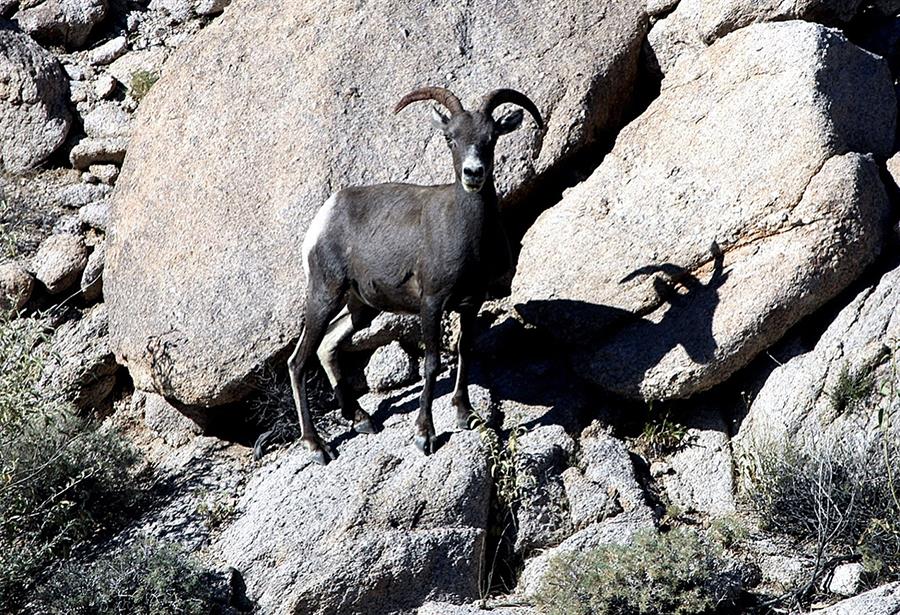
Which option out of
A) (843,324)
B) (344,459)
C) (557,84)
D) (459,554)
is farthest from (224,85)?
(843,324)

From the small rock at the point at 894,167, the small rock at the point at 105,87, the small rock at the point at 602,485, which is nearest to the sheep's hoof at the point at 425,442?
the small rock at the point at 602,485

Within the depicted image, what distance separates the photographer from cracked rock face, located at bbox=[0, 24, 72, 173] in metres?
11.9

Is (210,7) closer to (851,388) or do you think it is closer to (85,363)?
(85,363)

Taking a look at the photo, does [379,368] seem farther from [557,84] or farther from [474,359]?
[557,84]

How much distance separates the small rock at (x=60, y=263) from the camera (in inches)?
419

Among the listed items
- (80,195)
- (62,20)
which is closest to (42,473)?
(80,195)

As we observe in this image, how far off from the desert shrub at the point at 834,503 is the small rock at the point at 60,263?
5.92 meters

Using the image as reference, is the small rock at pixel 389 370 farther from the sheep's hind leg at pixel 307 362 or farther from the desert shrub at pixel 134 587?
the desert shrub at pixel 134 587

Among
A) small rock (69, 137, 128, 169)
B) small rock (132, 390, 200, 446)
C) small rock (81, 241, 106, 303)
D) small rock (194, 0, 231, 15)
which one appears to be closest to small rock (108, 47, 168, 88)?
small rock (194, 0, 231, 15)

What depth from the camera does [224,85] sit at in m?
10.4

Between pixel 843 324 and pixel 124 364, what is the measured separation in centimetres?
539

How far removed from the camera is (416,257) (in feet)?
28.1

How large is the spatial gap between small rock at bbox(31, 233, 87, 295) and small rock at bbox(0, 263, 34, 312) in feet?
0.45

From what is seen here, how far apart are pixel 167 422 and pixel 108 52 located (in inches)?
186
